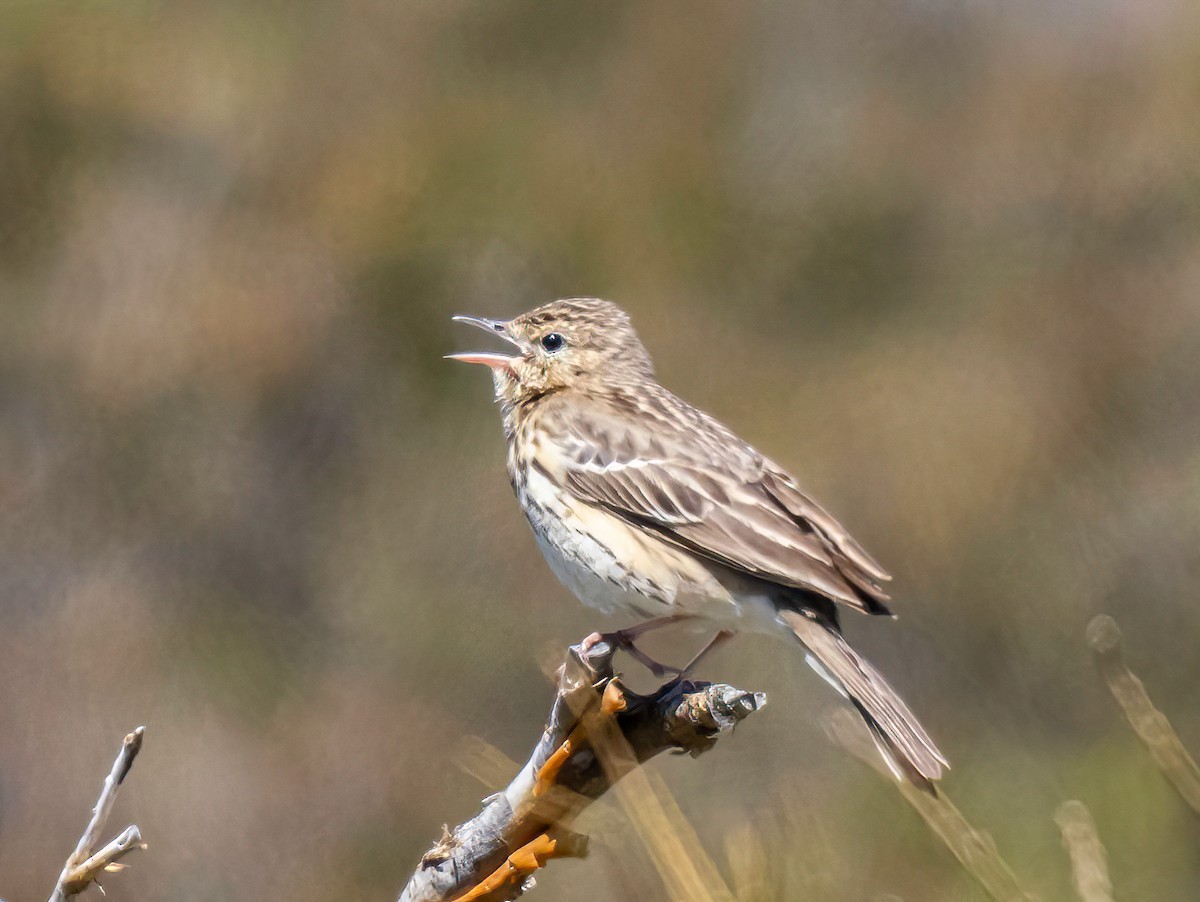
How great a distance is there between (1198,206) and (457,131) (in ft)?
11.8

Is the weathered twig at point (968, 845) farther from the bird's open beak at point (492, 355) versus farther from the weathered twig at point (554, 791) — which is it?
the bird's open beak at point (492, 355)

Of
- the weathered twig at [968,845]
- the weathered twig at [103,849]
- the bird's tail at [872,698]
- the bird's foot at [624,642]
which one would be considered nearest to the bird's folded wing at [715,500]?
the bird's tail at [872,698]

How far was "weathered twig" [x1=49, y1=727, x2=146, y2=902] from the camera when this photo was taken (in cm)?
192

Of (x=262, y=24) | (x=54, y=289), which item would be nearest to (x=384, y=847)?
(x=54, y=289)

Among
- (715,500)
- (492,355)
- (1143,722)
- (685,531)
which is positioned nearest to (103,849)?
(1143,722)

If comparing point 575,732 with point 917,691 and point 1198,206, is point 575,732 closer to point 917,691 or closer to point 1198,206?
point 917,691

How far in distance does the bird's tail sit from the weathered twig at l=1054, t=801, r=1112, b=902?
0.86 metres

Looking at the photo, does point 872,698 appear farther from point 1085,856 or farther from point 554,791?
point 1085,856

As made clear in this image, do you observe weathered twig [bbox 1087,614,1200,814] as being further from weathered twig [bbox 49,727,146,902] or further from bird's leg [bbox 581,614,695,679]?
bird's leg [bbox 581,614,695,679]

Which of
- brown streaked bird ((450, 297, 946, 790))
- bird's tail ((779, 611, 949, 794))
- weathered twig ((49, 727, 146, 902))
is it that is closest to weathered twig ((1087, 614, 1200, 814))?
bird's tail ((779, 611, 949, 794))

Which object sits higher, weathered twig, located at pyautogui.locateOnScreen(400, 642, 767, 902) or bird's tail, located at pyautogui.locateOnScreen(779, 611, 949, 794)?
weathered twig, located at pyautogui.locateOnScreen(400, 642, 767, 902)

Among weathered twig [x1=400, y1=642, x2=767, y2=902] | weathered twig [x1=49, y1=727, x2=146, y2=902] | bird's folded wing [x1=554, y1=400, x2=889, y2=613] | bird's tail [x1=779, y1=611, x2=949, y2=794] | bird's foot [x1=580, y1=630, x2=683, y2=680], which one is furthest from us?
bird's folded wing [x1=554, y1=400, x2=889, y2=613]

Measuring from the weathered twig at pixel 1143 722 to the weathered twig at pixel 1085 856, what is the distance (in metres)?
0.16

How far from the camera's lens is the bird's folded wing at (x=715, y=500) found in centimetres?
329
